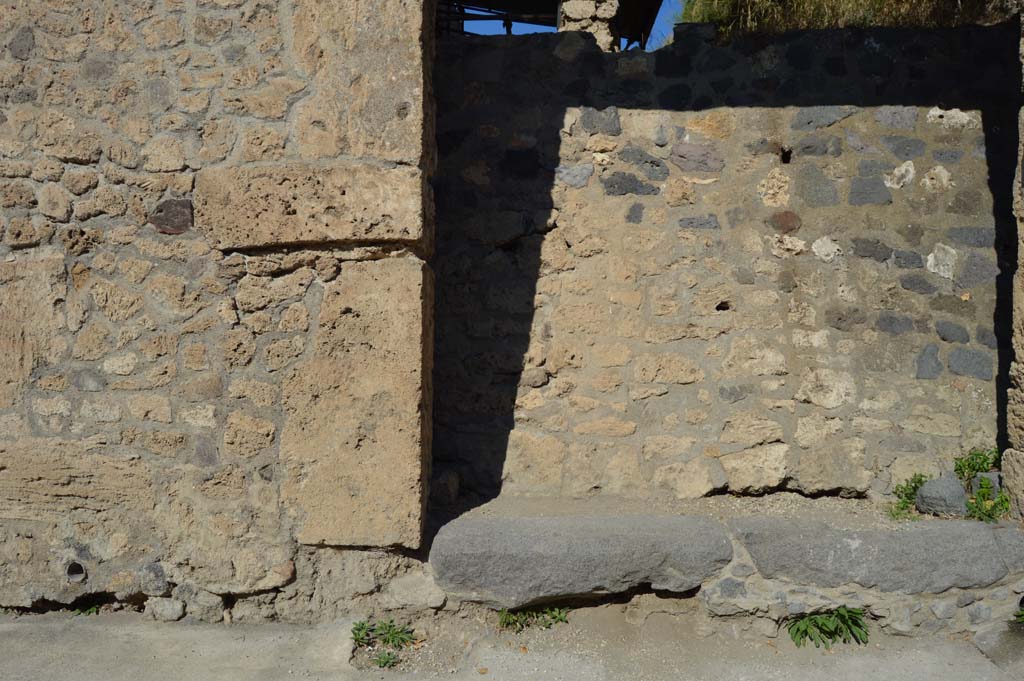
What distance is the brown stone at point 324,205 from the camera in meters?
2.79

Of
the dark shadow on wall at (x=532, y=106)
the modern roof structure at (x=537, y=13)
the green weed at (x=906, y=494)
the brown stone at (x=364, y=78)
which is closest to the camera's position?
the brown stone at (x=364, y=78)

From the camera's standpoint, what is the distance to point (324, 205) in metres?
2.81

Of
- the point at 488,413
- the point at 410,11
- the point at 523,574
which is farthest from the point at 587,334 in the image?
the point at 410,11

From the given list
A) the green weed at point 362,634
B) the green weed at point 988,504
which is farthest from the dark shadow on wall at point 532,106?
the green weed at point 988,504

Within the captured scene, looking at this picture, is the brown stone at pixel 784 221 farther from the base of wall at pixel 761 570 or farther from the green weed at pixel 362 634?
the green weed at pixel 362 634

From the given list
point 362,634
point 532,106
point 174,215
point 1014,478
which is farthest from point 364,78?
point 1014,478

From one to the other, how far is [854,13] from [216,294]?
371cm

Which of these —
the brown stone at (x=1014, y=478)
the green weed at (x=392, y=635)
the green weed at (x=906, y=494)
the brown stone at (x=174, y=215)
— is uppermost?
the brown stone at (x=174, y=215)

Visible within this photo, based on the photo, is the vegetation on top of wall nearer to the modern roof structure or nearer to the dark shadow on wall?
the dark shadow on wall

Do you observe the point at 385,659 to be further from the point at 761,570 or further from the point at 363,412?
the point at 761,570

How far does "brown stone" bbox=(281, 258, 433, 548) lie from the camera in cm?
284

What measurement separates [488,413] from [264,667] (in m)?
1.47

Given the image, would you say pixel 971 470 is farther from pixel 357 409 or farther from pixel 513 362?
pixel 357 409

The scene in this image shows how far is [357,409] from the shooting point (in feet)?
9.37
